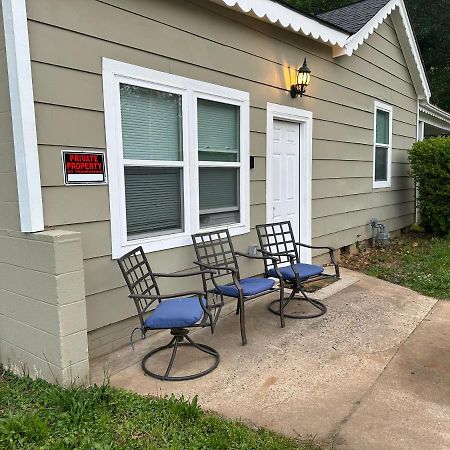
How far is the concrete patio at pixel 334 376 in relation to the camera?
7.41 feet

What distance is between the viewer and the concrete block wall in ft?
8.37

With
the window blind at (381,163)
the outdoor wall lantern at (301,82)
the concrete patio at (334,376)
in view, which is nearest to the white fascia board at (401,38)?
the outdoor wall lantern at (301,82)

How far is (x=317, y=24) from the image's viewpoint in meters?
5.01

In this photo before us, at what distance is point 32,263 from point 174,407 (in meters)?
1.31

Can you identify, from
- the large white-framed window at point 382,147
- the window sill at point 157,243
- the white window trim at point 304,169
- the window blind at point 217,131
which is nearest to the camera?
the window sill at point 157,243

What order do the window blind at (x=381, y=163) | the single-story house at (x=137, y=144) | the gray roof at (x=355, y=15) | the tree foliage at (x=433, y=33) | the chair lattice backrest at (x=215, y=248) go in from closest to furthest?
the single-story house at (x=137, y=144)
the chair lattice backrest at (x=215, y=248)
the gray roof at (x=355, y=15)
the window blind at (x=381, y=163)
the tree foliage at (x=433, y=33)

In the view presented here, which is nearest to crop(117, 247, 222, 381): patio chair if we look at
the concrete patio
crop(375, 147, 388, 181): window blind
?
the concrete patio

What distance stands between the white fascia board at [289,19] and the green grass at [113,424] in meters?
3.45

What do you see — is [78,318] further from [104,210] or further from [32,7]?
[32,7]

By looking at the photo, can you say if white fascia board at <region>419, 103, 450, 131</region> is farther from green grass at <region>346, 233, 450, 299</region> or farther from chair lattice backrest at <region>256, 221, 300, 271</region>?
chair lattice backrest at <region>256, 221, 300, 271</region>

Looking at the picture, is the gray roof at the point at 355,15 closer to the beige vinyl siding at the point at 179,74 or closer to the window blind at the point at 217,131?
the beige vinyl siding at the point at 179,74

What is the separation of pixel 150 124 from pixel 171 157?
→ 0.36 metres

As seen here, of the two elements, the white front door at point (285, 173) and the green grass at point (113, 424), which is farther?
the white front door at point (285, 173)

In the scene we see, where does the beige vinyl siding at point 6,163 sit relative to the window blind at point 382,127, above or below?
below
